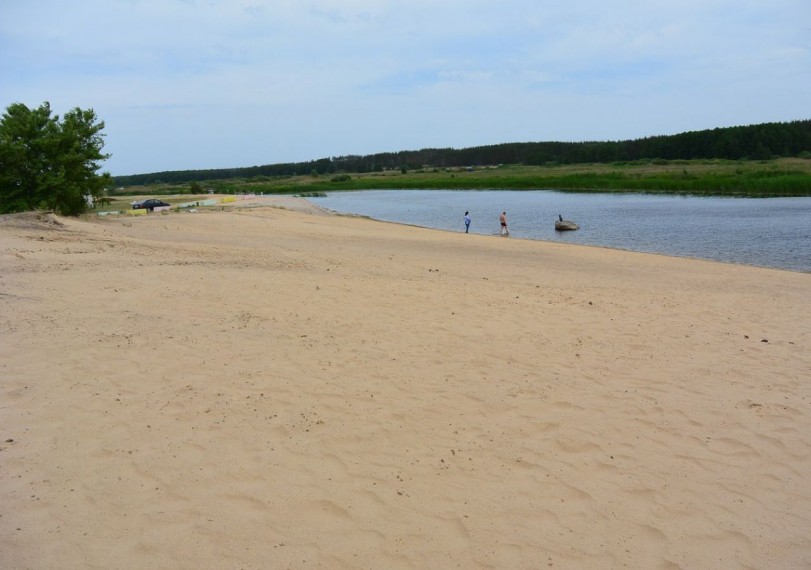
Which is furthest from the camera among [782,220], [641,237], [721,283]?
[782,220]

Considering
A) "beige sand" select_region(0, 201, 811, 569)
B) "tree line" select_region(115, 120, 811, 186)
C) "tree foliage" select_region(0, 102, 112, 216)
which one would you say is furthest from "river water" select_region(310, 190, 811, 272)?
"tree line" select_region(115, 120, 811, 186)

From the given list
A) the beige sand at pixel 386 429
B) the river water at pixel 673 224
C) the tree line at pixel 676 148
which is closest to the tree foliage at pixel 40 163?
the beige sand at pixel 386 429

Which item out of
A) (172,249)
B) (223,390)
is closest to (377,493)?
(223,390)

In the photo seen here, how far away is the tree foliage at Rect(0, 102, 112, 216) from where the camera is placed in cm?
2324

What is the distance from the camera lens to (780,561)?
12.5 feet

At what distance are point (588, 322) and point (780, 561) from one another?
212 inches

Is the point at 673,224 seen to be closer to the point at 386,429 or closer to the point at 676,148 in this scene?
the point at 386,429

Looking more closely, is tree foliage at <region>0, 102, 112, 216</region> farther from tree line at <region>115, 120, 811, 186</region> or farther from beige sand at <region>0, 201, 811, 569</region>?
tree line at <region>115, 120, 811, 186</region>

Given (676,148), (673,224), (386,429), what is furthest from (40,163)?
(676,148)

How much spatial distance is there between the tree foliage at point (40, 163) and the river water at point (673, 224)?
775 inches

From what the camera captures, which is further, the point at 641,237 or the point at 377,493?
the point at 641,237

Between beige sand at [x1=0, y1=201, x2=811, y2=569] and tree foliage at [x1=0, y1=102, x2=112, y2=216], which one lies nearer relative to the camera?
beige sand at [x1=0, y1=201, x2=811, y2=569]

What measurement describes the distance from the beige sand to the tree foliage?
15751 millimetres

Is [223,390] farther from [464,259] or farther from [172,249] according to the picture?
[464,259]
